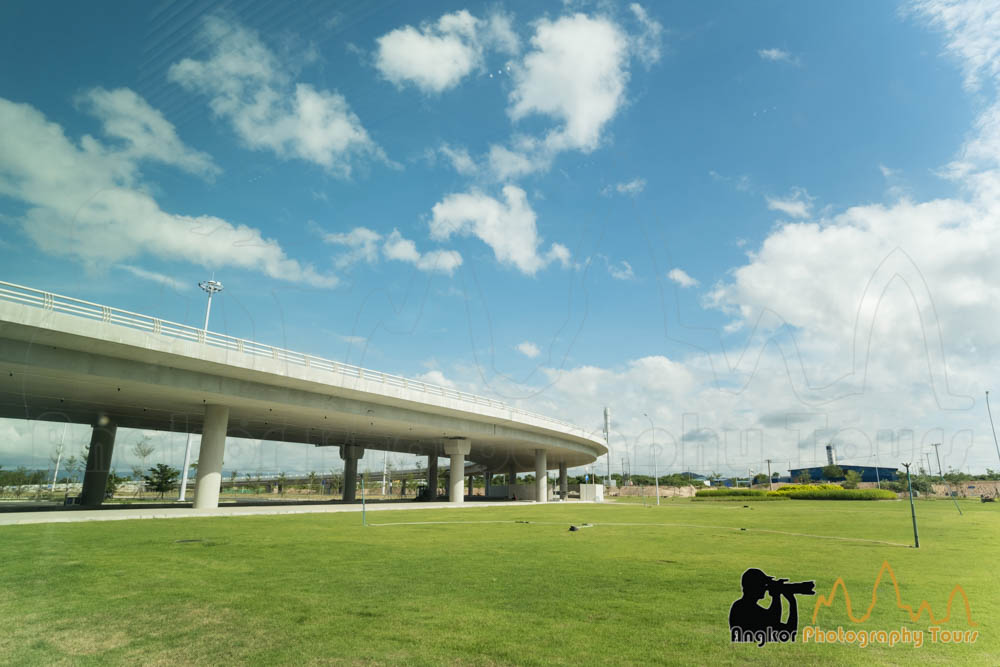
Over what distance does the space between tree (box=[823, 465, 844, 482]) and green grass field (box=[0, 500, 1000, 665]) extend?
402 feet

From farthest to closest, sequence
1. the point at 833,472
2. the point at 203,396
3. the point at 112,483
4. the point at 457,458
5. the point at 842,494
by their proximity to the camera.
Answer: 1. the point at 833,472
2. the point at 112,483
3. the point at 842,494
4. the point at 457,458
5. the point at 203,396

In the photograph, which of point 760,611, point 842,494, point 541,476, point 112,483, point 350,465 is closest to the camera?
point 760,611

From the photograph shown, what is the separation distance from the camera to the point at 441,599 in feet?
32.2

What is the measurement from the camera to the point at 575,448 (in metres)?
77.1

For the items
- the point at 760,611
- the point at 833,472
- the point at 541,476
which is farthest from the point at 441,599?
the point at 833,472

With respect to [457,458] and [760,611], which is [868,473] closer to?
[457,458]

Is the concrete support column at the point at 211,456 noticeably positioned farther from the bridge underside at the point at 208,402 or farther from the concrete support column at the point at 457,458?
the concrete support column at the point at 457,458

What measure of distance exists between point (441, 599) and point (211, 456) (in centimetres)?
3492

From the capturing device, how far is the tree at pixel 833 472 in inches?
4830

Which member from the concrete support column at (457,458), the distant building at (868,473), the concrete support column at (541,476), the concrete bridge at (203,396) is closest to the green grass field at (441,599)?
the concrete bridge at (203,396)

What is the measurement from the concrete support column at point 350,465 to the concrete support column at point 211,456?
1171 inches

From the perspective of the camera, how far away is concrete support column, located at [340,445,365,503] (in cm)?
6738

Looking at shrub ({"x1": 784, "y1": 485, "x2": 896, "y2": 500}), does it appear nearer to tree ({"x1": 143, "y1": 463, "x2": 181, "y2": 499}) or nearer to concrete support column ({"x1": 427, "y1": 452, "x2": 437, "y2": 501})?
concrete support column ({"x1": 427, "y1": 452, "x2": 437, "y2": 501})

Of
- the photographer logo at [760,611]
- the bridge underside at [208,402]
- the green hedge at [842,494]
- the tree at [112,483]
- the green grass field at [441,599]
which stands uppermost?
the bridge underside at [208,402]
